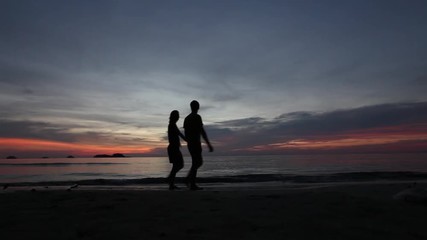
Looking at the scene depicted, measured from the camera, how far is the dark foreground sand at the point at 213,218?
374cm

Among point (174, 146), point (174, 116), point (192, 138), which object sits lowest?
point (174, 146)

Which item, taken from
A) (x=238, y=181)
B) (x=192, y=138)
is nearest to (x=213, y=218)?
(x=192, y=138)

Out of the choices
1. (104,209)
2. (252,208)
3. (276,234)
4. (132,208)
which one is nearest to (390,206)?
(252,208)

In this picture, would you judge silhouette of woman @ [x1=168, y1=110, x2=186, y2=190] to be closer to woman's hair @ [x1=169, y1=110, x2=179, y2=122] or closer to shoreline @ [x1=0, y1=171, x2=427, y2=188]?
woman's hair @ [x1=169, y1=110, x2=179, y2=122]

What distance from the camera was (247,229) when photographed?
388 cm

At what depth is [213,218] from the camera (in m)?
4.45

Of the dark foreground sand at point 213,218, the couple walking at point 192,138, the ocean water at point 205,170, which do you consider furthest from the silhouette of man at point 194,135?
the ocean water at point 205,170

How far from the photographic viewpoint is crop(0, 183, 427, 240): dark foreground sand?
3.74 m

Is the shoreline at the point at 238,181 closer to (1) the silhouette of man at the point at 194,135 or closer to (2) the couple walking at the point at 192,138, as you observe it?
(2) the couple walking at the point at 192,138

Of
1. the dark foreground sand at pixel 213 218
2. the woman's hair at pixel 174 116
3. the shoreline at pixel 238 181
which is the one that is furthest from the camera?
the shoreline at pixel 238 181

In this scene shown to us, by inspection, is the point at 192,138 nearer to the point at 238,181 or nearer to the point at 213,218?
the point at 213,218

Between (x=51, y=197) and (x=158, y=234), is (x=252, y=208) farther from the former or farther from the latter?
(x=51, y=197)

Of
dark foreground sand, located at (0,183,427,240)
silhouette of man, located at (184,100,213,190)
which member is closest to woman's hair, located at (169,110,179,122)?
silhouette of man, located at (184,100,213,190)

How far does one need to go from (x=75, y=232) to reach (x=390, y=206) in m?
4.60
